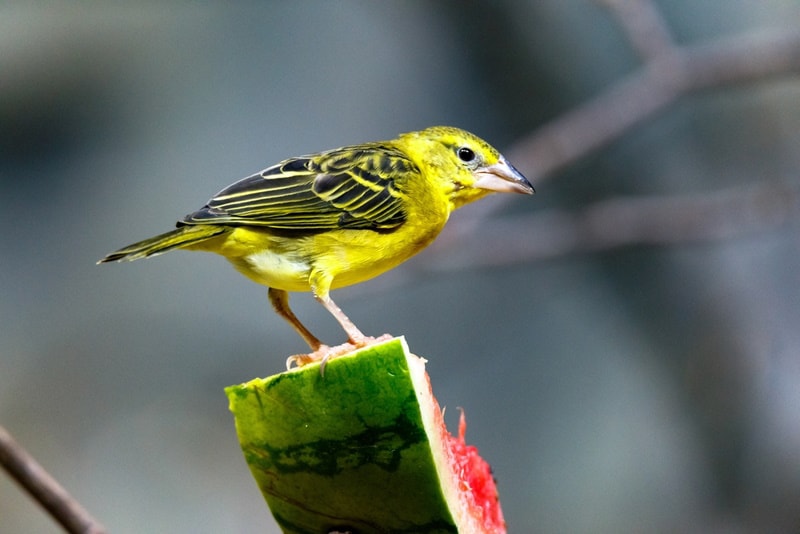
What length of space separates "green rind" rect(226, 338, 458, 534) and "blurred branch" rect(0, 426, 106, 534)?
0.67 m

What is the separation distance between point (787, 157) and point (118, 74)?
5323 millimetres

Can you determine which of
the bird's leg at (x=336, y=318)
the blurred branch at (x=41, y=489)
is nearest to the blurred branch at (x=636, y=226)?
the bird's leg at (x=336, y=318)

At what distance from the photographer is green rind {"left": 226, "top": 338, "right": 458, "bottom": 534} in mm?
2268

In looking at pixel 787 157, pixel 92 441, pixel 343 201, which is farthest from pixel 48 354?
pixel 787 157

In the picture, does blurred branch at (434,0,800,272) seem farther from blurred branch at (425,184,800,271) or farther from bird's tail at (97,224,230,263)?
bird's tail at (97,224,230,263)

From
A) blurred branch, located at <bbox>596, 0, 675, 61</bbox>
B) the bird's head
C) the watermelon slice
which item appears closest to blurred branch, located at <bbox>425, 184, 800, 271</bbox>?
blurred branch, located at <bbox>596, 0, 675, 61</bbox>

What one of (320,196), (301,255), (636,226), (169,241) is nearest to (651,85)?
(636,226)

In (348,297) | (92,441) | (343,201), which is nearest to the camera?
(343,201)

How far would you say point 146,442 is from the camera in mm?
7121

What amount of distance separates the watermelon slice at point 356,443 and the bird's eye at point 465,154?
128 centimetres

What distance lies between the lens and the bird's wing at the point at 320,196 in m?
3.09

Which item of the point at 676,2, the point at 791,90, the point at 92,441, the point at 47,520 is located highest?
the point at 676,2

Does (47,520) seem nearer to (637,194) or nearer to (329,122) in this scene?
(329,122)

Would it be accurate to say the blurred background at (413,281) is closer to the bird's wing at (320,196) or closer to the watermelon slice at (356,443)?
the bird's wing at (320,196)
